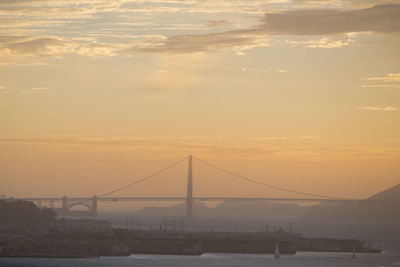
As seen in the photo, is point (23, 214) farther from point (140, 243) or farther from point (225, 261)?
point (225, 261)

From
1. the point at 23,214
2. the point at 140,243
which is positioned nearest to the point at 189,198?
the point at 23,214

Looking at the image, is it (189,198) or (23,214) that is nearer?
(23,214)

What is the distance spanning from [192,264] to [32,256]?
13.7m

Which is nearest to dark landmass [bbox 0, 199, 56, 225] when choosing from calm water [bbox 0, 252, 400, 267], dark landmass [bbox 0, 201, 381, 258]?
dark landmass [bbox 0, 201, 381, 258]

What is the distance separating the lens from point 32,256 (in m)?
68.4

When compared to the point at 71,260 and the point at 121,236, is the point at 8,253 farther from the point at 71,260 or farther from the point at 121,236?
the point at 121,236

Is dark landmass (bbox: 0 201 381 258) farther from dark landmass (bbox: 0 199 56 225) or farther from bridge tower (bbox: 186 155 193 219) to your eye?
bridge tower (bbox: 186 155 193 219)

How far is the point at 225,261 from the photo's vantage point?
2751 inches

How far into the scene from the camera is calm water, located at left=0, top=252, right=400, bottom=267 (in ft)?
211

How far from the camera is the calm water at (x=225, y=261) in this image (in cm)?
6419

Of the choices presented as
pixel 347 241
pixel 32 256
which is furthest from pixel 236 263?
pixel 347 241

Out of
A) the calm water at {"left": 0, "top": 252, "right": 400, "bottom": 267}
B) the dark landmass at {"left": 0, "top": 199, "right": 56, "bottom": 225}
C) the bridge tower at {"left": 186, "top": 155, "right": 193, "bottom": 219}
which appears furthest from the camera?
the bridge tower at {"left": 186, "top": 155, "right": 193, "bottom": 219}

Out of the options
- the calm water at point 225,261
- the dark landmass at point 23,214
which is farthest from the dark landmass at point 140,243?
the dark landmass at point 23,214

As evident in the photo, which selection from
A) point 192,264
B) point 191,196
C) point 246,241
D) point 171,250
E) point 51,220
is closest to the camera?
point 192,264
